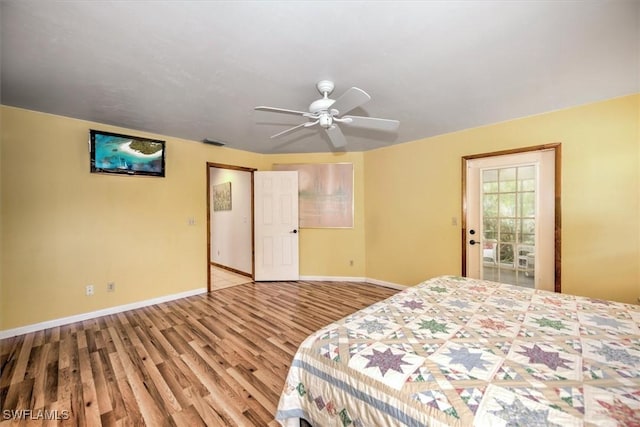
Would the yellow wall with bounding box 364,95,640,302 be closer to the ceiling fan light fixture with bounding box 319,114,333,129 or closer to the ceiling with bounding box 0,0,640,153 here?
the ceiling with bounding box 0,0,640,153

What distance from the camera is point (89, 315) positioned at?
9.61ft

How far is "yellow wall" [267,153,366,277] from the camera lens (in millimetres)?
4398

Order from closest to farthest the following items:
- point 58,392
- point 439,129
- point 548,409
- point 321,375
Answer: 1. point 548,409
2. point 321,375
3. point 58,392
4. point 439,129

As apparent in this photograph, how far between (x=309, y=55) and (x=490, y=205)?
277cm

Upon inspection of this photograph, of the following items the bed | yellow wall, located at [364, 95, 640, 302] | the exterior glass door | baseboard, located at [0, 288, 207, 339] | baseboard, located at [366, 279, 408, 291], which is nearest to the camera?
the bed

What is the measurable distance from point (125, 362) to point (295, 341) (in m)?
1.39

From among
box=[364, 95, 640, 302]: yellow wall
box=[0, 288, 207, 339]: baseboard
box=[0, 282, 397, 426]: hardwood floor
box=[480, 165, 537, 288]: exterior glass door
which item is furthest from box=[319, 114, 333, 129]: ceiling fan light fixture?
box=[0, 288, 207, 339]: baseboard

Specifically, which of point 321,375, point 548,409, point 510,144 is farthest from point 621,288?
point 321,375

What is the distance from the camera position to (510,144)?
293cm

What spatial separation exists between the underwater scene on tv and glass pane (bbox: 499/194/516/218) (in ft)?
14.3

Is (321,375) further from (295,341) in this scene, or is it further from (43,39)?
(43,39)

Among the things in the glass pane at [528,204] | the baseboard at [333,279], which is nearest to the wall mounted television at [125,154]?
the baseboard at [333,279]

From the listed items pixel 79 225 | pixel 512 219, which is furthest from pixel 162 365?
pixel 512 219

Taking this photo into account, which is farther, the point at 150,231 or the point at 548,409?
the point at 150,231
